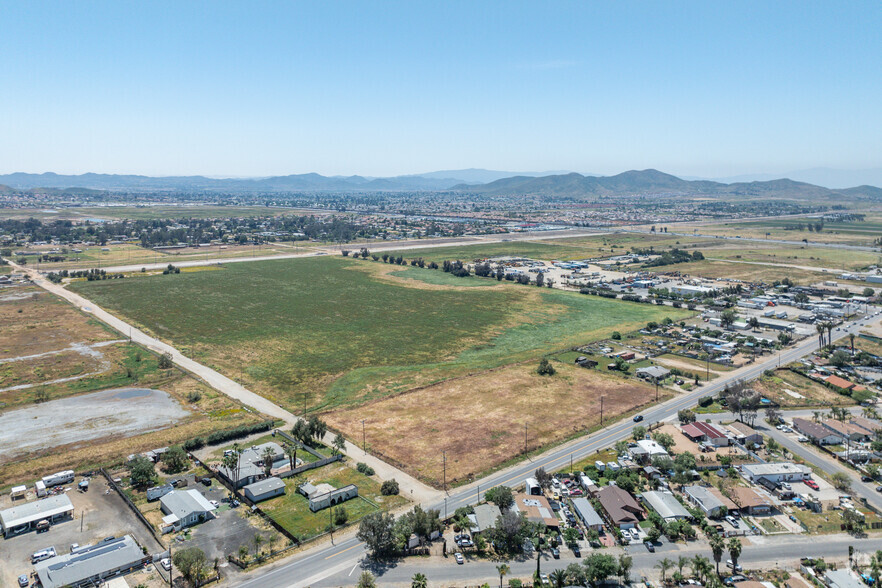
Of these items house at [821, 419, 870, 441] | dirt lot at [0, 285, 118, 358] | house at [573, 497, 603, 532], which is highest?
dirt lot at [0, 285, 118, 358]

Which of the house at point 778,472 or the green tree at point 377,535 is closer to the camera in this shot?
the green tree at point 377,535

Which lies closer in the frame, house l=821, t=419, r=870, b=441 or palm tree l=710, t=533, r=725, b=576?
palm tree l=710, t=533, r=725, b=576

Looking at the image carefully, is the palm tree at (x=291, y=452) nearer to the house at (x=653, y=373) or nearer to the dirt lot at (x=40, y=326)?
the house at (x=653, y=373)

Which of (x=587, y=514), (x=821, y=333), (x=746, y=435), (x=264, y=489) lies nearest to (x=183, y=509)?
(x=264, y=489)

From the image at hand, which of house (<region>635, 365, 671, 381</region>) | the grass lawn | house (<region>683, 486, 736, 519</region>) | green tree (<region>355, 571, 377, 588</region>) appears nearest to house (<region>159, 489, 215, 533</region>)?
the grass lawn

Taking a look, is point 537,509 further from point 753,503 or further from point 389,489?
point 753,503

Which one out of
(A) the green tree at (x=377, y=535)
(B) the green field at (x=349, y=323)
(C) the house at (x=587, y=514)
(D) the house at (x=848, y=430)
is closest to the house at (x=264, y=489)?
(A) the green tree at (x=377, y=535)

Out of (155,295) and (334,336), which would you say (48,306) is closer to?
(155,295)

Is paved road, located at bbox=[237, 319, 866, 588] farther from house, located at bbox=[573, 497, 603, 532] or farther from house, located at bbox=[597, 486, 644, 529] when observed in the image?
house, located at bbox=[573, 497, 603, 532]
